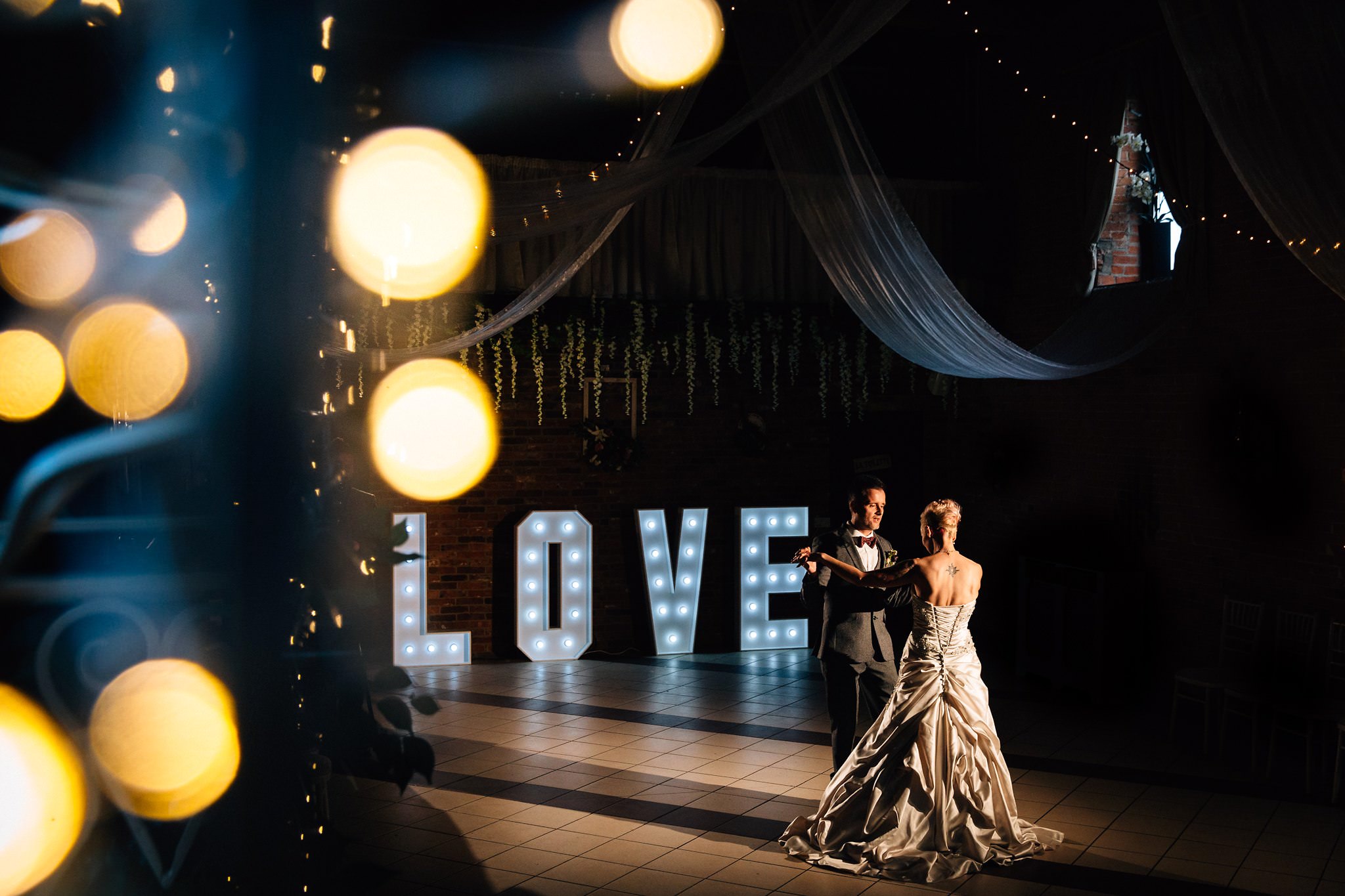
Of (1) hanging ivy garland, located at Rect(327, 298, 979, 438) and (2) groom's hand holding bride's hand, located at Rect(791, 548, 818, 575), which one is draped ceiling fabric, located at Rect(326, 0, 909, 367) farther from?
(1) hanging ivy garland, located at Rect(327, 298, 979, 438)

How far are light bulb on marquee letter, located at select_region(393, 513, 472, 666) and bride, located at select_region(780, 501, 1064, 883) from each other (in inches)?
186

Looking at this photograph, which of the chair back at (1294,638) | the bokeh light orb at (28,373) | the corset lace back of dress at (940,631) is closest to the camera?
the bokeh light orb at (28,373)

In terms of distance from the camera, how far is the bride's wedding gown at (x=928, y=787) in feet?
16.7

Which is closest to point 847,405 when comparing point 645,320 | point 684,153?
point 645,320

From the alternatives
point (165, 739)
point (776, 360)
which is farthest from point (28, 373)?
point (776, 360)

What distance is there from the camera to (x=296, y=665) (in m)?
1.82

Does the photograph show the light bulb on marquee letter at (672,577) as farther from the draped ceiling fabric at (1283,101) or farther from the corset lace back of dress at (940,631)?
the draped ceiling fabric at (1283,101)

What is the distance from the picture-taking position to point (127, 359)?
77.5 inches

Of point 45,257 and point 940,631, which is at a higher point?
point 45,257

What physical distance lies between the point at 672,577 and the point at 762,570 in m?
0.77

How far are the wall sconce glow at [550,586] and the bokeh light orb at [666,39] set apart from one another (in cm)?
350

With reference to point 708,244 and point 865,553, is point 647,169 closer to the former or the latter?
point 865,553

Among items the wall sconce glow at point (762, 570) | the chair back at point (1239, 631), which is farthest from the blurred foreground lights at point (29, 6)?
the wall sconce glow at point (762, 570)

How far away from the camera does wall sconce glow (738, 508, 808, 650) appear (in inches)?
402
